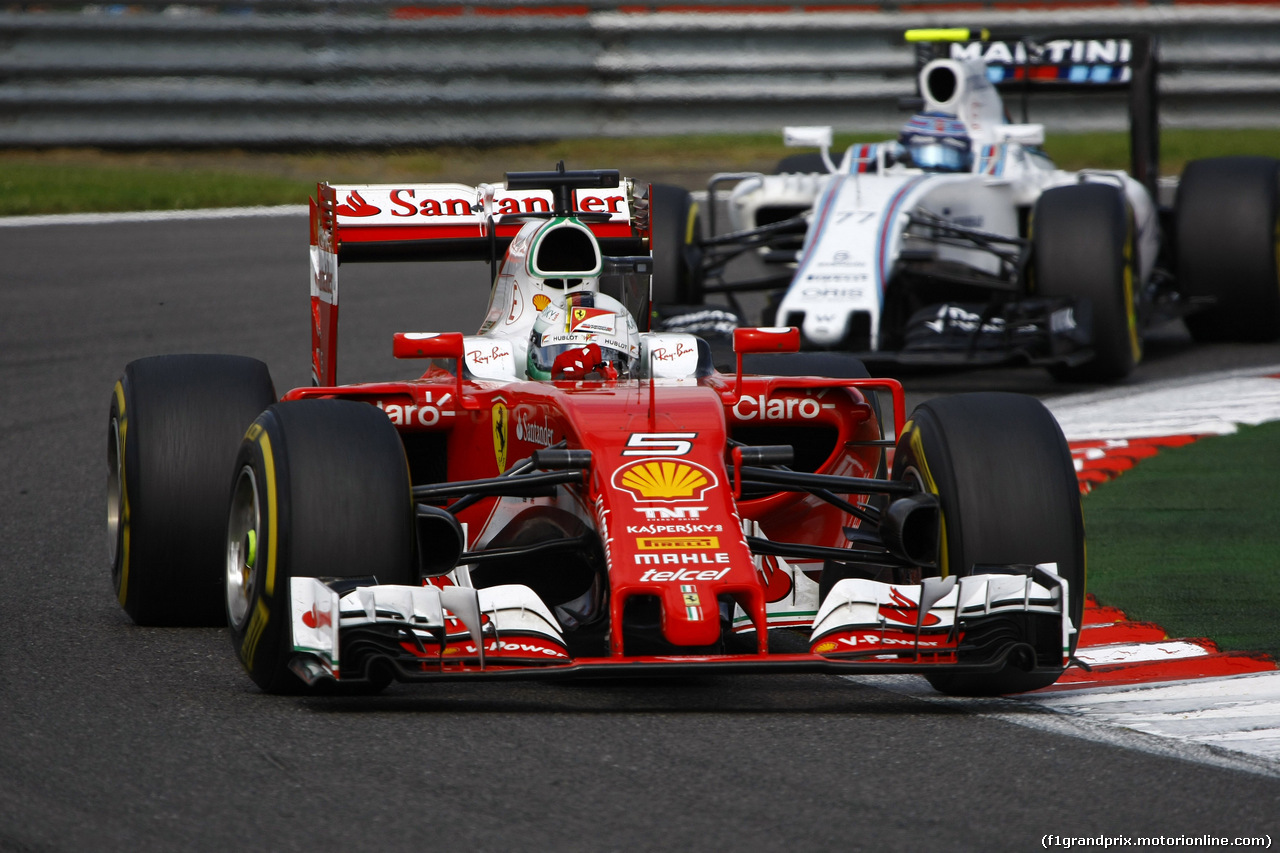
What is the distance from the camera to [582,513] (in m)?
5.51

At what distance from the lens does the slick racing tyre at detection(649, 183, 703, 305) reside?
1209 centimetres

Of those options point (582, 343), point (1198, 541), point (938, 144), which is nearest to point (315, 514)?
point (582, 343)

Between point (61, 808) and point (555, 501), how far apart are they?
1944 mm

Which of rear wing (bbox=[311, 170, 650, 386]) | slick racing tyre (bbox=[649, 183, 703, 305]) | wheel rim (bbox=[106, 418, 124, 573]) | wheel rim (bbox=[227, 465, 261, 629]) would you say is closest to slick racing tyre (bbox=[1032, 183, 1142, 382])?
slick racing tyre (bbox=[649, 183, 703, 305])

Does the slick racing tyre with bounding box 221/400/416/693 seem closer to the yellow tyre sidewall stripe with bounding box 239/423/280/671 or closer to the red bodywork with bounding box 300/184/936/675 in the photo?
the yellow tyre sidewall stripe with bounding box 239/423/280/671

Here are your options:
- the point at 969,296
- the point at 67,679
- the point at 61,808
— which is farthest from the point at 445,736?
the point at 969,296

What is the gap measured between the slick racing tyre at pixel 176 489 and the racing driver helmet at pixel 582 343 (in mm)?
914

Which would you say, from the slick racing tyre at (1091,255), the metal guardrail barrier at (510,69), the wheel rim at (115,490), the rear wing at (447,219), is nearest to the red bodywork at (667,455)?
the rear wing at (447,219)

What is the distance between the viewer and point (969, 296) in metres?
12.3

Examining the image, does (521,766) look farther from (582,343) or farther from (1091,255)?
(1091,255)

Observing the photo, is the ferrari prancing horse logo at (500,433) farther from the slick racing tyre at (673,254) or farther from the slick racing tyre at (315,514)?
the slick racing tyre at (673,254)

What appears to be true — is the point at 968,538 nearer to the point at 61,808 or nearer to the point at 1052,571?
the point at 1052,571

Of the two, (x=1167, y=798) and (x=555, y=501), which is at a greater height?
(x=555, y=501)

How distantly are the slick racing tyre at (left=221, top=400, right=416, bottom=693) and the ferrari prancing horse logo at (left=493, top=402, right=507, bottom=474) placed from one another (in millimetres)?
760
